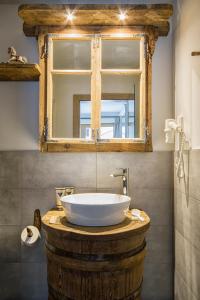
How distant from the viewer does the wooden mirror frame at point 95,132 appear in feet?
5.73

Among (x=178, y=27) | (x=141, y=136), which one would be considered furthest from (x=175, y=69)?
(x=141, y=136)

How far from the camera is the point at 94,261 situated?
4.01 ft

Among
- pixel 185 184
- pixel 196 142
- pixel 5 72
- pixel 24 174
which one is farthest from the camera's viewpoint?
pixel 24 174

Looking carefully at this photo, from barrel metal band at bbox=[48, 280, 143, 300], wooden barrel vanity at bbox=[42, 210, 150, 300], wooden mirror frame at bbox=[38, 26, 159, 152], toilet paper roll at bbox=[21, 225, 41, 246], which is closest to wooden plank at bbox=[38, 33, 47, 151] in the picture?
A: wooden mirror frame at bbox=[38, 26, 159, 152]

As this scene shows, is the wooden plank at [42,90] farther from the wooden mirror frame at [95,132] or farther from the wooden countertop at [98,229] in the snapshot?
the wooden countertop at [98,229]

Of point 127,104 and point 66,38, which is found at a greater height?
point 66,38

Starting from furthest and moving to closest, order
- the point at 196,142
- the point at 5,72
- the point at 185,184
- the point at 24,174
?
the point at 24,174 → the point at 5,72 → the point at 185,184 → the point at 196,142

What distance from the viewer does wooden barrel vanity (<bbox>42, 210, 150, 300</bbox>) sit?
122 centimetres

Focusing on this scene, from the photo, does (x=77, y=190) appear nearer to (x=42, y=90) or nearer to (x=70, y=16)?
(x=42, y=90)

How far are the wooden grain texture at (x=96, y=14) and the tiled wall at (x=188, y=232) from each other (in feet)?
3.20

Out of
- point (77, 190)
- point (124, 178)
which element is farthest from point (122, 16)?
point (77, 190)

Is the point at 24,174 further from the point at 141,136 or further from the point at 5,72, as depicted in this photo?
the point at 141,136

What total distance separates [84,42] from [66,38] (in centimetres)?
13

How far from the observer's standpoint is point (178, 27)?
1.69 m
